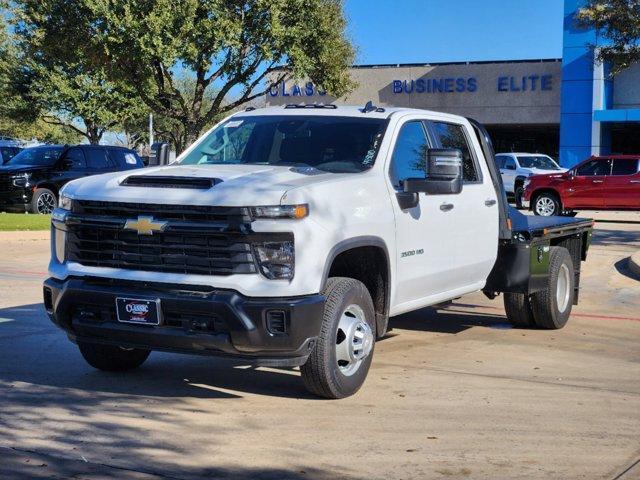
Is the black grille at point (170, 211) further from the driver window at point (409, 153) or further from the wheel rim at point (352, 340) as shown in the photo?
the driver window at point (409, 153)

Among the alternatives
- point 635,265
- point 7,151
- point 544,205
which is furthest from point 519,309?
point 7,151

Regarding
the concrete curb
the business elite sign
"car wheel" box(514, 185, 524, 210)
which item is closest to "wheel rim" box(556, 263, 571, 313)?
the concrete curb

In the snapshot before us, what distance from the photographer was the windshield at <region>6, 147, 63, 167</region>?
2300 cm

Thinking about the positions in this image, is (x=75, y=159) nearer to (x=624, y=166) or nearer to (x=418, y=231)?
(x=624, y=166)

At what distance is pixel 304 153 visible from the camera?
23.3 ft

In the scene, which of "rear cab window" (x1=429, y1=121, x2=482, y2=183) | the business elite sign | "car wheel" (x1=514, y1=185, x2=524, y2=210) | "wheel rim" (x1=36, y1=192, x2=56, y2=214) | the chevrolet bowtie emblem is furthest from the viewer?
the business elite sign

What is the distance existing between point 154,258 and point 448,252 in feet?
8.46

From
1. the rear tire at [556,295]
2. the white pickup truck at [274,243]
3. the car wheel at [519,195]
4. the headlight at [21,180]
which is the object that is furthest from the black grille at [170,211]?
the car wheel at [519,195]

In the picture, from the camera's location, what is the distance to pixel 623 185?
24766 millimetres

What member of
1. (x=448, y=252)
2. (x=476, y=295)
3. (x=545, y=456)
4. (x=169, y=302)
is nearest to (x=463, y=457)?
(x=545, y=456)

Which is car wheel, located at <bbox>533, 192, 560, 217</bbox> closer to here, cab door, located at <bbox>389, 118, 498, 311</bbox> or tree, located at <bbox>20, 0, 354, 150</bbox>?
tree, located at <bbox>20, 0, 354, 150</bbox>

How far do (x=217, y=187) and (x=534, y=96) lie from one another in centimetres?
3851

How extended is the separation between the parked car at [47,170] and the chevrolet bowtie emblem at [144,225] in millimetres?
16916

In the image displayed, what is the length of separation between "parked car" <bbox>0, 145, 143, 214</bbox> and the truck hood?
16.4 meters
